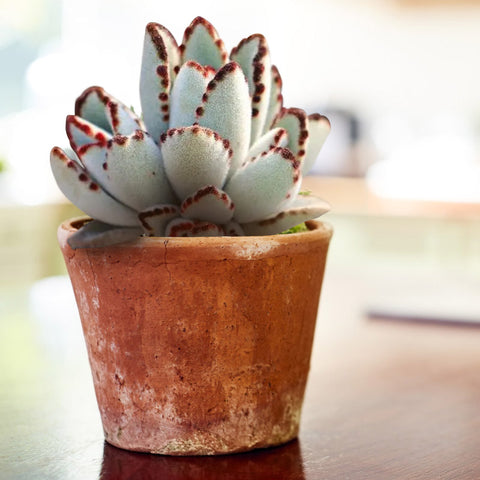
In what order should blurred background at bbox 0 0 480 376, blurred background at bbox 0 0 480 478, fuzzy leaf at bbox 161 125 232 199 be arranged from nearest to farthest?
fuzzy leaf at bbox 161 125 232 199, blurred background at bbox 0 0 480 478, blurred background at bbox 0 0 480 376

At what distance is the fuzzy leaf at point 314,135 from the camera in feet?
1.65

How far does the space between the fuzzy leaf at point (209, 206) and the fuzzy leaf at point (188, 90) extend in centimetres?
5

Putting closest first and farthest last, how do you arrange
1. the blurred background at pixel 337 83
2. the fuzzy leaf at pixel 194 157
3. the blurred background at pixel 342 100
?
the fuzzy leaf at pixel 194 157 → the blurred background at pixel 342 100 → the blurred background at pixel 337 83

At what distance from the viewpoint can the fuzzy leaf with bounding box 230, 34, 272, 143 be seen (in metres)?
0.47

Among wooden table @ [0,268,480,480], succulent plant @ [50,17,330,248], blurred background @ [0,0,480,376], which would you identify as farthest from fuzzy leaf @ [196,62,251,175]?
blurred background @ [0,0,480,376]

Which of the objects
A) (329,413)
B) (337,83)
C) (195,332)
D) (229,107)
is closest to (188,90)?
(229,107)

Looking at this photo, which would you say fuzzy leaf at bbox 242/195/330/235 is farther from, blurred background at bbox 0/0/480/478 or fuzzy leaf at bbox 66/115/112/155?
blurred background at bbox 0/0/480/478

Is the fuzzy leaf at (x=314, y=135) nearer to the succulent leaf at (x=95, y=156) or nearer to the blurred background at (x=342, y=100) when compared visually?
the succulent leaf at (x=95, y=156)

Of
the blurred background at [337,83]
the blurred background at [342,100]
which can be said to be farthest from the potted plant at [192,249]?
the blurred background at [337,83]

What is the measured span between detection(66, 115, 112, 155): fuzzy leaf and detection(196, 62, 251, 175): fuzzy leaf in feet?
0.22

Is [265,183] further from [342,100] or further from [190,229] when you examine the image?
[342,100]

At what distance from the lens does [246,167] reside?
443mm

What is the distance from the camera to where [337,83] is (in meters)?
3.70

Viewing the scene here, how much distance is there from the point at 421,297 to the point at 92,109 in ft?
2.41
